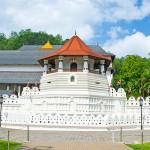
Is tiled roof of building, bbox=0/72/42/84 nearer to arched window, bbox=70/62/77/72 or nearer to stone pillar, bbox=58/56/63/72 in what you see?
arched window, bbox=70/62/77/72

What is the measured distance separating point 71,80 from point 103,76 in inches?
168

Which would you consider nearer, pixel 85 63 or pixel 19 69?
pixel 85 63

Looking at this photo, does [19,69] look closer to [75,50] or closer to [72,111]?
[75,50]

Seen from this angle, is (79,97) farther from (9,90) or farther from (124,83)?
(124,83)

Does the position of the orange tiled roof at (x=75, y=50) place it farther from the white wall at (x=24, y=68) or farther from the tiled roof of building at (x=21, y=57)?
the tiled roof of building at (x=21, y=57)

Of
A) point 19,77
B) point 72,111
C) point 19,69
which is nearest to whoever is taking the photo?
point 72,111

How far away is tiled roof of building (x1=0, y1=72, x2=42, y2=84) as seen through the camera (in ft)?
168

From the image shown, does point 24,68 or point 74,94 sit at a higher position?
point 24,68

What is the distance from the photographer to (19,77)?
2087 inches

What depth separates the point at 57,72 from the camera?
34.0m

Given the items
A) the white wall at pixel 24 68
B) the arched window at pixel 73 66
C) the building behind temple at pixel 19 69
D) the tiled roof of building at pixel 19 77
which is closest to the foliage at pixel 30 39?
the building behind temple at pixel 19 69

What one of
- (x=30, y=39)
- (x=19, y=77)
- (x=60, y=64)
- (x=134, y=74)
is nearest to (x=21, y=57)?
(x=19, y=77)

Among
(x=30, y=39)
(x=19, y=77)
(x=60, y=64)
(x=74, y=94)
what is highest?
(x=30, y=39)

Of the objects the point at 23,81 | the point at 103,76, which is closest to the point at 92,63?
the point at 103,76
